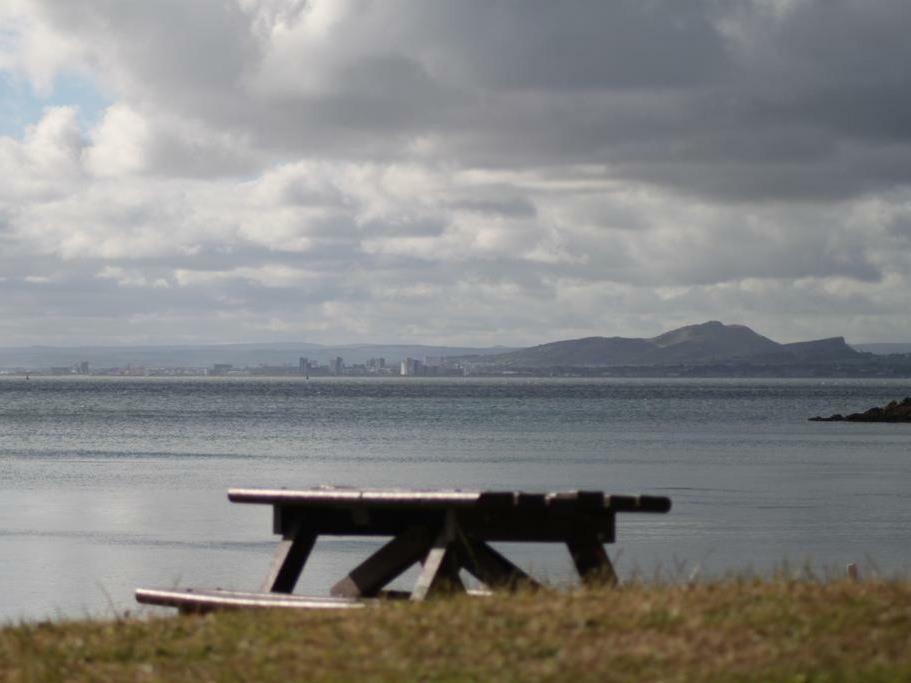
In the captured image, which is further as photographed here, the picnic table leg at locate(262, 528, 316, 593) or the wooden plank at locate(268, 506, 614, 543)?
the picnic table leg at locate(262, 528, 316, 593)

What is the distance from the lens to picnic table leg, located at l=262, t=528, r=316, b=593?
12133 mm

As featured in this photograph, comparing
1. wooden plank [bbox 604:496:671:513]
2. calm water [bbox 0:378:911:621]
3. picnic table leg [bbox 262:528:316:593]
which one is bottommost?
calm water [bbox 0:378:911:621]

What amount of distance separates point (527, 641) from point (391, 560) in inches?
113

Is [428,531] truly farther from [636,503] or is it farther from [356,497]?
[636,503]

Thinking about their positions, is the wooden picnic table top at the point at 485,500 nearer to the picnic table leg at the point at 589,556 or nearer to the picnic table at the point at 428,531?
the picnic table at the point at 428,531

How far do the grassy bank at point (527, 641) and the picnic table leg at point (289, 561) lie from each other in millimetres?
1393

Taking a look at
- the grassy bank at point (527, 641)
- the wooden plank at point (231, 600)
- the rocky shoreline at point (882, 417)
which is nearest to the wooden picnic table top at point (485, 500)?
the grassy bank at point (527, 641)

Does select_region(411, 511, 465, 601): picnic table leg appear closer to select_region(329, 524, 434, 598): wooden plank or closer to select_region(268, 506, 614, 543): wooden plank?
select_region(268, 506, 614, 543): wooden plank

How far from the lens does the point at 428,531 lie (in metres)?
12.0

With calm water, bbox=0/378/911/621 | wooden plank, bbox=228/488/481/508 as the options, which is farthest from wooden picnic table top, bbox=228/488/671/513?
calm water, bbox=0/378/911/621

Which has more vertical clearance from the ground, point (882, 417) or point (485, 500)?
point (485, 500)

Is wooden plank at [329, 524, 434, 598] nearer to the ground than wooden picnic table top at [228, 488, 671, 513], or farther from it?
nearer to the ground

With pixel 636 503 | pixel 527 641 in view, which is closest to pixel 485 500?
pixel 636 503

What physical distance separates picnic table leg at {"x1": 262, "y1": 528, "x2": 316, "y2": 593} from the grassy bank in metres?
1.39
